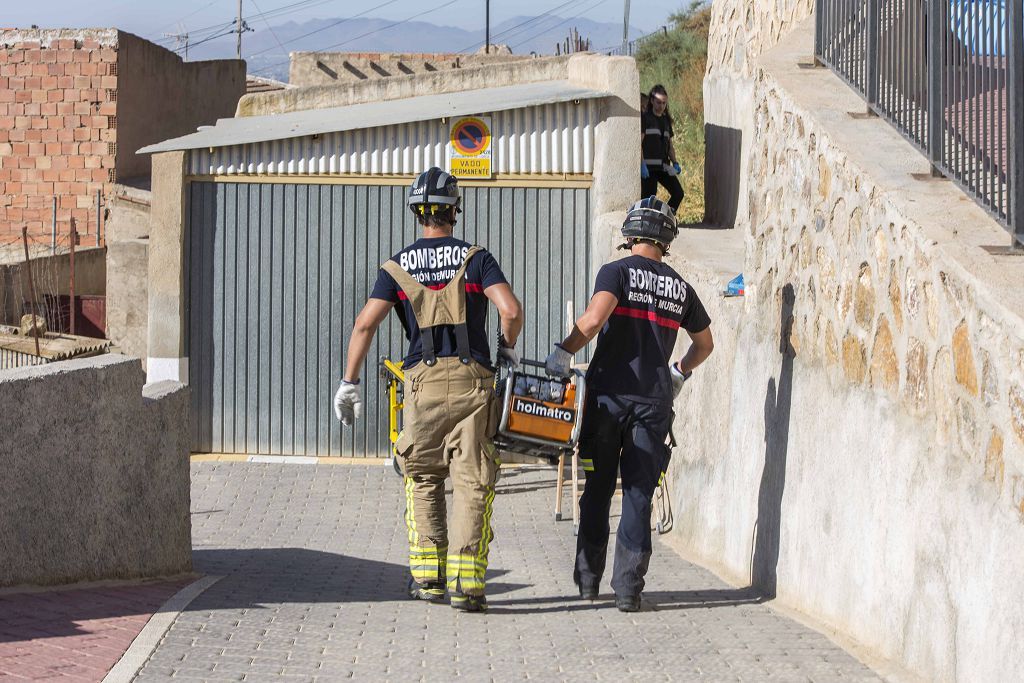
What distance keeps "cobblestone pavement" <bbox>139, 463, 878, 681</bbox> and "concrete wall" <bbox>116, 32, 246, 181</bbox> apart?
16344mm

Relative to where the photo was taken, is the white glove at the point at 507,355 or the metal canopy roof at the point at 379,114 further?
the metal canopy roof at the point at 379,114

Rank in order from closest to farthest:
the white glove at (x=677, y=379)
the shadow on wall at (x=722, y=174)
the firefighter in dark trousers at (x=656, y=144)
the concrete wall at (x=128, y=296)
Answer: the white glove at (x=677, y=379)
the shadow on wall at (x=722, y=174)
the firefighter in dark trousers at (x=656, y=144)
the concrete wall at (x=128, y=296)

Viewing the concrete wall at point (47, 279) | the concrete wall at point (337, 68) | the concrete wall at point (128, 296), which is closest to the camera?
the concrete wall at point (128, 296)

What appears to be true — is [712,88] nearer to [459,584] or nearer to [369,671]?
[459,584]

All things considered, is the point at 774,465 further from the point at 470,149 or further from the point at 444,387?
the point at 470,149

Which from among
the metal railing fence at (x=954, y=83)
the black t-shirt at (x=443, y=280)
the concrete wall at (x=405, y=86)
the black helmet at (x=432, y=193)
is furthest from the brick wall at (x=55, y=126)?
the black t-shirt at (x=443, y=280)

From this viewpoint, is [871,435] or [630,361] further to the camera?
[630,361]

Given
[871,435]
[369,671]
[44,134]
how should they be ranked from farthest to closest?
[44,134] < [871,435] < [369,671]

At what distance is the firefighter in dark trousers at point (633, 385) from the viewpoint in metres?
6.91

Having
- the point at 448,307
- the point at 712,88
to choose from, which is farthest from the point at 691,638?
the point at 712,88

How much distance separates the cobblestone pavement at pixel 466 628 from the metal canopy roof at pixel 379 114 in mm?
5353

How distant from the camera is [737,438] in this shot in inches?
331

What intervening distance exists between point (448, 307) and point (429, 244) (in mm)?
331

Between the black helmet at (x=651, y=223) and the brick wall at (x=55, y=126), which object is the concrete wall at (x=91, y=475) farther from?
the brick wall at (x=55, y=126)
